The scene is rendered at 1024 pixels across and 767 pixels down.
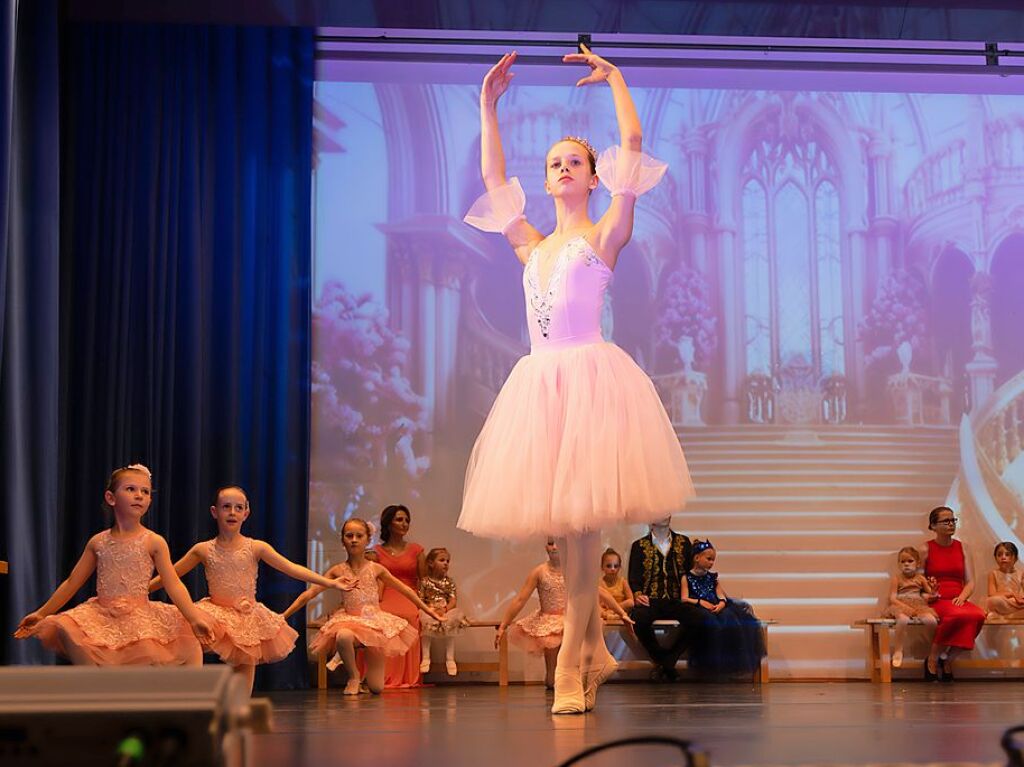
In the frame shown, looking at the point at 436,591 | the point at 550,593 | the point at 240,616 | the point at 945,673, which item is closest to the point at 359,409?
the point at 436,591

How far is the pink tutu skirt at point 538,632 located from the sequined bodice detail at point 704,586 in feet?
2.58

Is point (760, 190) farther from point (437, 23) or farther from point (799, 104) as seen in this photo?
point (437, 23)

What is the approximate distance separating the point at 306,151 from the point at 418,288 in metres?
0.95

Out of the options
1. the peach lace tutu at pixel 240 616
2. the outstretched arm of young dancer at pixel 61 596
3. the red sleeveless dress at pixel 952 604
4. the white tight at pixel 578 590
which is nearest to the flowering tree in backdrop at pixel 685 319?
the red sleeveless dress at pixel 952 604

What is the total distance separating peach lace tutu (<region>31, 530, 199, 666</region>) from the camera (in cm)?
415

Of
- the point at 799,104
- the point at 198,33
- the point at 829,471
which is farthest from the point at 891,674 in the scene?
the point at 198,33

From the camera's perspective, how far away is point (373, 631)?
222 inches

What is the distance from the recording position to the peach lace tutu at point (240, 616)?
16.0 feet

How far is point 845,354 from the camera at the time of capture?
23.1 feet

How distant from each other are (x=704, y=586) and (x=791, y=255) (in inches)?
75.1

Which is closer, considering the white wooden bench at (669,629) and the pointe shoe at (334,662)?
the pointe shoe at (334,662)

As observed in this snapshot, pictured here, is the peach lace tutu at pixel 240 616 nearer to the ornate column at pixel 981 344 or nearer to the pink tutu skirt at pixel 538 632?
the pink tutu skirt at pixel 538 632

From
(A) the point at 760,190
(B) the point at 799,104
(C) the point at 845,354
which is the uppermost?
(B) the point at 799,104

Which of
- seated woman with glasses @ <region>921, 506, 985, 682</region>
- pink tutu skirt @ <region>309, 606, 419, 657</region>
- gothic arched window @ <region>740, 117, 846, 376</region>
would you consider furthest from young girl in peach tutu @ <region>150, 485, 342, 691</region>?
seated woman with glasses @ <region>921, 506, 985, 682</region>
